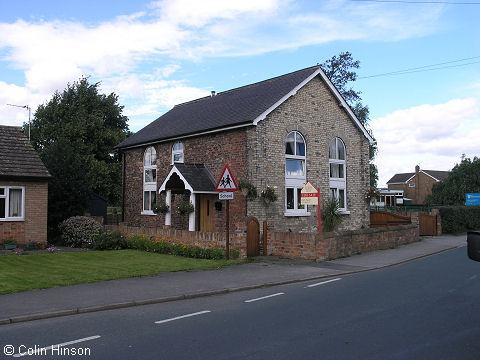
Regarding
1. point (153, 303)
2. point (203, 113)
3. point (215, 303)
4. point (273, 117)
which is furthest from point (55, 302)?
point (203, 113)

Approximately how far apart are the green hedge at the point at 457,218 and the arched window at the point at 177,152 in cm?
1709

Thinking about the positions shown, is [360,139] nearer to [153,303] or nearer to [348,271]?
[348,271]

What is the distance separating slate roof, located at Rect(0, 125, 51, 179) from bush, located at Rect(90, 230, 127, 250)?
350 centimetres

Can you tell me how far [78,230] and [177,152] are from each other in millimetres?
6308

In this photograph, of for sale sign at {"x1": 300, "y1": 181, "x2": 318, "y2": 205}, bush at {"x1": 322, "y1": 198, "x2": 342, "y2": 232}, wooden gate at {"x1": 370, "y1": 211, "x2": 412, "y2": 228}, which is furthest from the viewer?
wooden gate at {"x1": 370, "y1": 211, "x2": 412, "y2": 228}

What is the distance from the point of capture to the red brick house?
18.5 metres

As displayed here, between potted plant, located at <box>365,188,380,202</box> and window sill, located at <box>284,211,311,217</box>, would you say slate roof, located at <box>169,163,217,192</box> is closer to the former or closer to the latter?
window sill, located at <box>284,211,311,217</box>

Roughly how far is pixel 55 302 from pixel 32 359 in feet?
10.6

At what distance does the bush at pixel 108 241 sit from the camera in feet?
59.5

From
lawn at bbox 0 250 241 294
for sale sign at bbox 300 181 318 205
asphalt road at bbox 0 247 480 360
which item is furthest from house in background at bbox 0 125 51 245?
asphalt road at bbox 0 247 480 360

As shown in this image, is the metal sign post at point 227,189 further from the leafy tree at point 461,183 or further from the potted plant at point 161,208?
the leafy tree at point 461,183

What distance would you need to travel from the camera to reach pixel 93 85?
1708 inches

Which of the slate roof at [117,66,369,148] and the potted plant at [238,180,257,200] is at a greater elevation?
the slate roof at [117,66,369,148]

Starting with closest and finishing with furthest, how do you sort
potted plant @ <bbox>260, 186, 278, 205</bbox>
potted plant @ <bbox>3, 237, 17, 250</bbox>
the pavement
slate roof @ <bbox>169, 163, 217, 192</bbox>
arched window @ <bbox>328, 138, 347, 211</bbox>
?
the pavement → potted plant @ <bbox>3, 237, 17, 250</bbox> → potted plant @ <bbox>260, 186, 278, 205</bbox> → slate roof @ <bbox>169, 163, 217, 192</bbox> → arched window @ <bbox>328, 138, 347, 211</bbox>
